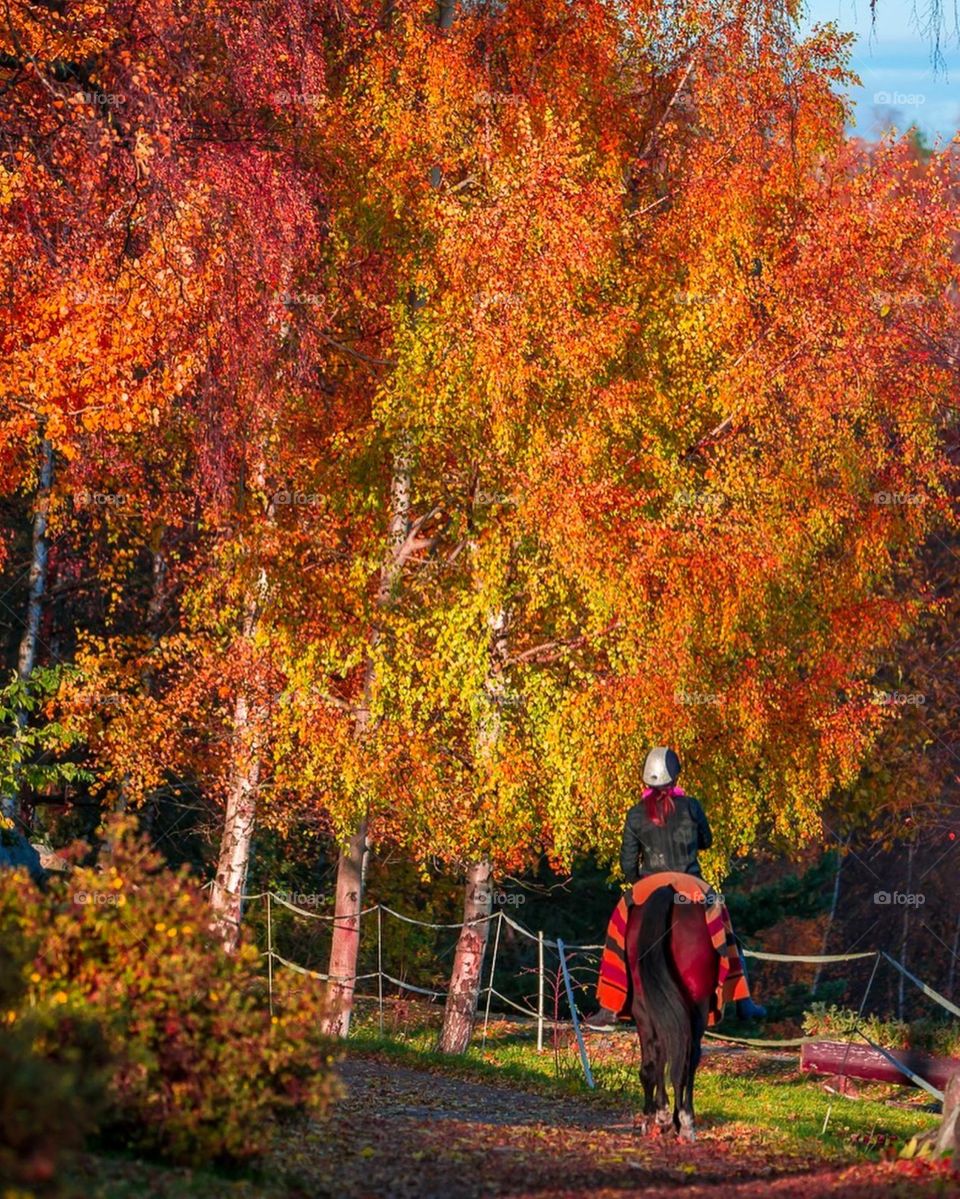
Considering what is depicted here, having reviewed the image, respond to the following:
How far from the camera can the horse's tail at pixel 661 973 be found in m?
10.8

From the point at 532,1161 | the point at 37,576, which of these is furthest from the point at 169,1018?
the point at 37,576

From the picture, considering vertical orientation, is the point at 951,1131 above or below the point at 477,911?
below

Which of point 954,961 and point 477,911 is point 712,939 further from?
point 954,961

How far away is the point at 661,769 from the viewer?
11.0 meters

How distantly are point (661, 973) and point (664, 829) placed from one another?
0.81 metres

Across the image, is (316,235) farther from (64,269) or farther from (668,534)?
(668,534)

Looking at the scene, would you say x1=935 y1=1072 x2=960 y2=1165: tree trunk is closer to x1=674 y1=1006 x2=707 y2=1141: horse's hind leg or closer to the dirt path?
the dirt path

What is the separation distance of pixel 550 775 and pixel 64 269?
291 inches

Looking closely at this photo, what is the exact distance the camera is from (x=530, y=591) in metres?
18.8

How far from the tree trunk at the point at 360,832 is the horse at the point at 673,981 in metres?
8.16

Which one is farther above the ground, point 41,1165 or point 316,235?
point 316,235

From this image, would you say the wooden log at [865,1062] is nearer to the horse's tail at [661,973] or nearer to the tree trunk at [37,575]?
the horse's tail at [661,973]

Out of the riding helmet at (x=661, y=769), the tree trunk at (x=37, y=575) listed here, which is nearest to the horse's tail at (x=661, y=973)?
the riding helmet at (x=661, y=769)

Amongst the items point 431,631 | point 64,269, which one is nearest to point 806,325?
point 431,631
